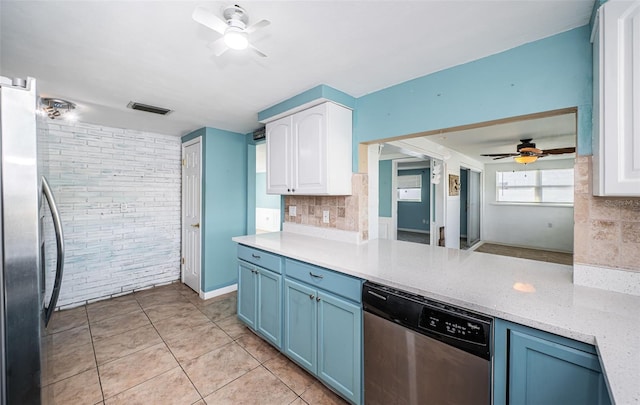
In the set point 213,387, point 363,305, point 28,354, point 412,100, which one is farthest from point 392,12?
point 213,387

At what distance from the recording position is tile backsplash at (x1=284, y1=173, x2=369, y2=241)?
2.37 metres

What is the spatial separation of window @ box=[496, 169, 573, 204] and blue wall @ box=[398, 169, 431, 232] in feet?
6.54

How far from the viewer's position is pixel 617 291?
1.22 meters

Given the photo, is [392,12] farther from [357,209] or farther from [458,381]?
[458,381]

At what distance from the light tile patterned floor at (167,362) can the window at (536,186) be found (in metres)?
6.90

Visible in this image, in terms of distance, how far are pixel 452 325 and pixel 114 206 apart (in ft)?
12.8

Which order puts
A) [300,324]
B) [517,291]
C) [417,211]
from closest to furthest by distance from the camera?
1. [517,291]
2. [300,324]
3. [417,211]

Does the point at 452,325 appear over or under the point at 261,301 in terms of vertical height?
over

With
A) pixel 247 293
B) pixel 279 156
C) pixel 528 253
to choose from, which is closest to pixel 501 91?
pixel 279 156

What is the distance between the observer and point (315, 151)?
7.33 ft

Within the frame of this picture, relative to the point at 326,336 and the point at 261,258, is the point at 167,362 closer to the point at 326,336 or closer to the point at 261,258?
the point at 261,258

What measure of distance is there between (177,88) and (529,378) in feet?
9.20

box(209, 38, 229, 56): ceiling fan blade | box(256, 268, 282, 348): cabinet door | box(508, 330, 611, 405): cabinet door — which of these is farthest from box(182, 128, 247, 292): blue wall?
box(508, 330, 611, 405): cabinet door

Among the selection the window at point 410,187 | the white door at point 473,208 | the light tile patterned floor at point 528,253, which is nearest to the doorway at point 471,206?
the white door at point 473,208
